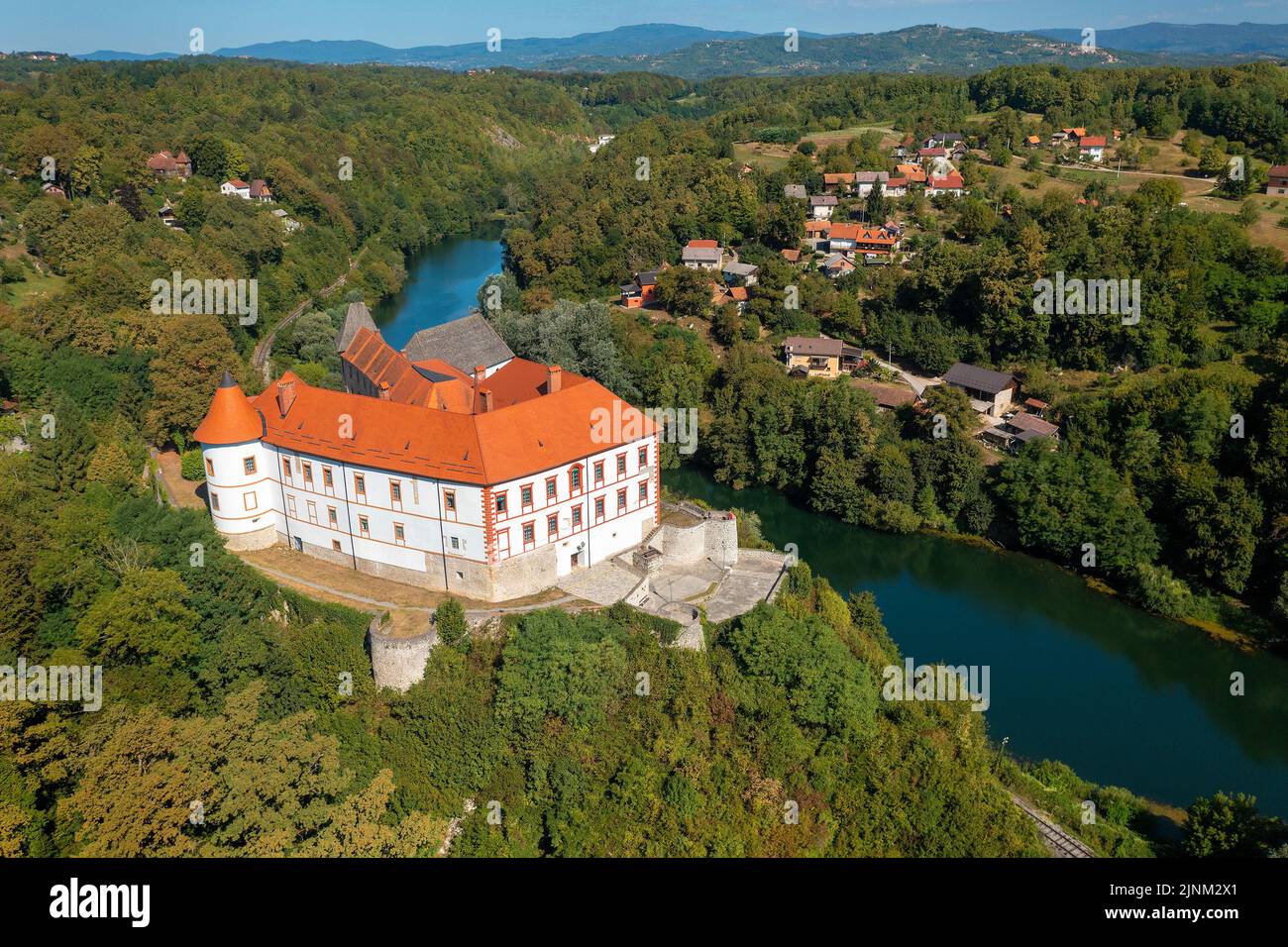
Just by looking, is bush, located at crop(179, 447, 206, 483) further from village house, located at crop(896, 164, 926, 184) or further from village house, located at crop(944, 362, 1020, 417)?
village house, located at crop(896, 164, 926, 184)

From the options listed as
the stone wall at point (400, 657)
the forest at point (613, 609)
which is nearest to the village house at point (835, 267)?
the forest at point (613, 609)

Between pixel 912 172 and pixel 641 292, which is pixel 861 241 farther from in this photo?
pixel 641 292

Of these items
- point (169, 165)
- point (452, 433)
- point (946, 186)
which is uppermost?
point (169, 165)

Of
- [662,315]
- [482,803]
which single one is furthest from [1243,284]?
[482,803]

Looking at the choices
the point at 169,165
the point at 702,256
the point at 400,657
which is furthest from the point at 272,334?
the point at 400,657

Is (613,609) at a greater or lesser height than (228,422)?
lesser

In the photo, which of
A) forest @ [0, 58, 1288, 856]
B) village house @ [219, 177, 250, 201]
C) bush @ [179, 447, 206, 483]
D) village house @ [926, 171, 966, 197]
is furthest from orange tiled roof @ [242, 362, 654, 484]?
village house @ [926, 171, 966, 197]

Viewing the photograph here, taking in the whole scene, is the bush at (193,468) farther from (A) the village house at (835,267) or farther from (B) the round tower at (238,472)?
(A) the village house at (835,267)
